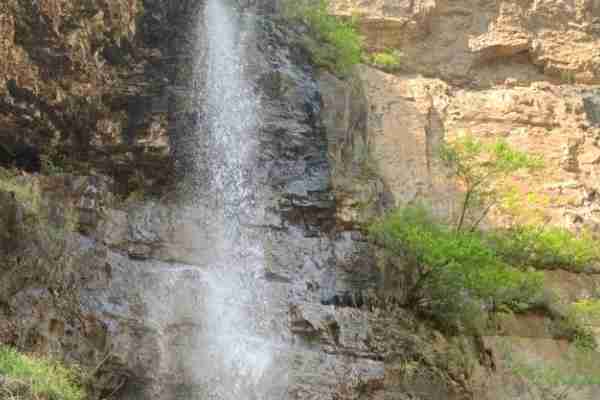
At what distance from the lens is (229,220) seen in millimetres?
14406

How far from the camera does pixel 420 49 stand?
24.0 metres

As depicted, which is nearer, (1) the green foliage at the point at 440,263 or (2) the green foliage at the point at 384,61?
(1) the green foliage at the point at 440,263

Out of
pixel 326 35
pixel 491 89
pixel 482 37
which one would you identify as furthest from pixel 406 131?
pixel 482 37

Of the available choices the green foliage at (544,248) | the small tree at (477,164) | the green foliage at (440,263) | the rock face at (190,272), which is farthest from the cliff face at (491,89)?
the green foliage at (440,263)

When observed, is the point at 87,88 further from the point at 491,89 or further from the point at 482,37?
the point at 482,37

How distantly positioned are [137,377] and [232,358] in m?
1.56

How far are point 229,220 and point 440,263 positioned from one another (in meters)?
4.43

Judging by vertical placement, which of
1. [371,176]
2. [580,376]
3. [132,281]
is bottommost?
[580,376]

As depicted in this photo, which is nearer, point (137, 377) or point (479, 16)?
point (137, 377)

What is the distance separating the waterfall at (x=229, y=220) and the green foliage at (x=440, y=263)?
9.84 ft

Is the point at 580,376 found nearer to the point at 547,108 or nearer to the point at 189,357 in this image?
Answer: the point at 189,357

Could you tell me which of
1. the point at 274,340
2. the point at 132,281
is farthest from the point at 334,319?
the point at 132,281

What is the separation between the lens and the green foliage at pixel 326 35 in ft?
62.0

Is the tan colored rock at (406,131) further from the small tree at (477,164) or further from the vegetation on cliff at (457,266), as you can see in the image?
the vegetation on cliff at (457,266)
